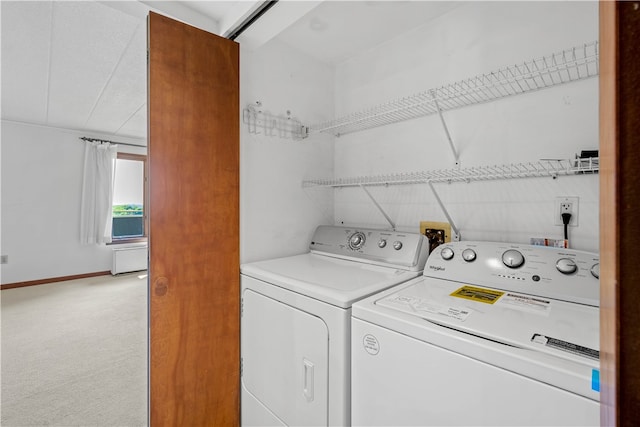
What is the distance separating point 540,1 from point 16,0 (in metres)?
3.06

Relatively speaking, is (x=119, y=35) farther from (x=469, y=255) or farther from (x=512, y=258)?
(x=512, y=258)

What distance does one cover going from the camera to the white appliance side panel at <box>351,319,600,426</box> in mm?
637

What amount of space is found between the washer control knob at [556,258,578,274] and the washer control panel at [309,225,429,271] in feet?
1.80

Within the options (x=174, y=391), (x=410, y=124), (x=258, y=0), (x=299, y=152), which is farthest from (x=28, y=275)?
(x=410, y=124)

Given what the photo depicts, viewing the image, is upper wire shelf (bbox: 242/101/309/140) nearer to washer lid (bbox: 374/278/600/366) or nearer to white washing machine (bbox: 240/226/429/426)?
white washing machine (bbox: 240/226/429/426)

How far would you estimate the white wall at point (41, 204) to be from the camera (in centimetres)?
453

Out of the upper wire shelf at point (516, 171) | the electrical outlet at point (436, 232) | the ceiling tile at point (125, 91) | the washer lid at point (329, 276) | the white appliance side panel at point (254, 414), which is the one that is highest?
the ceiling tile at point (125, 91)

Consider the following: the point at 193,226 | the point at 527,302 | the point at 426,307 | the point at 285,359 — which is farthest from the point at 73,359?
the point at 527,302

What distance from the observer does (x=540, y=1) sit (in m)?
1.32

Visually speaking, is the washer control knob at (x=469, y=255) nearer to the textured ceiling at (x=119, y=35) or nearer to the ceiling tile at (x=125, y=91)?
the textured ceiling at (x=119, y=35)

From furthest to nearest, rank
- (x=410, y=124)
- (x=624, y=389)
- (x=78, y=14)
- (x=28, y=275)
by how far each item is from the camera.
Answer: (x=28, y=275) → (x=78, y=14) → (x=410, y=124) → (x=624, y=389)

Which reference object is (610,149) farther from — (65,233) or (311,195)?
(65,233)

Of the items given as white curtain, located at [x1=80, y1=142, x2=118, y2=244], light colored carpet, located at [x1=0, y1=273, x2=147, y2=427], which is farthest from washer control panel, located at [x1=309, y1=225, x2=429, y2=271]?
white curtain, located at [x1=80, y1=142, x2=118, y2=244]

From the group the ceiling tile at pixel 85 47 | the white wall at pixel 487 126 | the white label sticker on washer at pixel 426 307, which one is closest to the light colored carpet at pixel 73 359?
the white label sticker on washer at pixel 426 307
